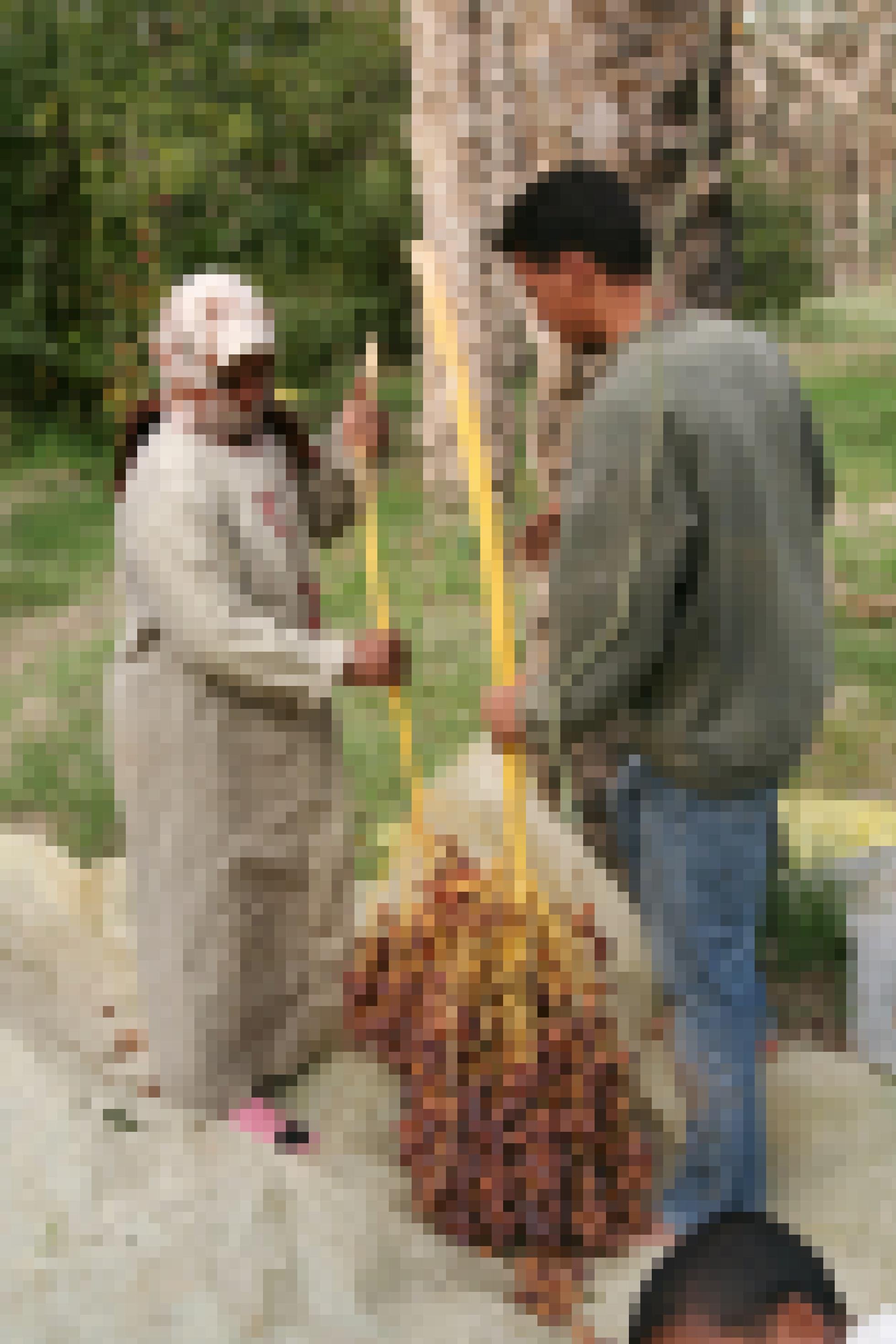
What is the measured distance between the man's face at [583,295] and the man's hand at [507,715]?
58cm

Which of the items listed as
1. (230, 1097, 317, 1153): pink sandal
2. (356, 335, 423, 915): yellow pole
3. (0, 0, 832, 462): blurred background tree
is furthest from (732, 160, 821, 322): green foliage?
(230, 1097, 317, 1153): pink sandal

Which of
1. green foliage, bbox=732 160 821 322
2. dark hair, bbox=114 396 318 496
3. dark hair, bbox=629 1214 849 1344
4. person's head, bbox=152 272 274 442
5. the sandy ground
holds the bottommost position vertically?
the sandy ground

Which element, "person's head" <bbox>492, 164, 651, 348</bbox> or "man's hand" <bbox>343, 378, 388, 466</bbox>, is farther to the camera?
"man's hand" <bbox>343, 378, 388, 466</bbox>

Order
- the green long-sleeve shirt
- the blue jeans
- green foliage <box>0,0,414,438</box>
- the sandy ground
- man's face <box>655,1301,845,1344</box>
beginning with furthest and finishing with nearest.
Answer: green foliage <box>0,0,414,438</box>
the blue jeans
the sandy ground
the green long-sleeve shirt
man's face <box>655,1301,845,1344</box>

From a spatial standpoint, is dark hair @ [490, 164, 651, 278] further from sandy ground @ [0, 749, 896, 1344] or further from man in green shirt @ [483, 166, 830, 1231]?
sandy ground @ [0, 749, 896, 1344]

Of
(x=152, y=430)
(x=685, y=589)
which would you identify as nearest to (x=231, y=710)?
→ (x=152, y=430)

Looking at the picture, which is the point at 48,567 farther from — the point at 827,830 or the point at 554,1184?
the point at 554,1184

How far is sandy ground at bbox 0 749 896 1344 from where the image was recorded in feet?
8.46

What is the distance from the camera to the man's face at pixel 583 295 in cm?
259

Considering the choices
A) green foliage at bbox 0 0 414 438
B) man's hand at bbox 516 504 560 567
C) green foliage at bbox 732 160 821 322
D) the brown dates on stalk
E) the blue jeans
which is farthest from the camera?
green foliage at bbox 732 160 821 322

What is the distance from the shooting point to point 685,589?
8.51ft

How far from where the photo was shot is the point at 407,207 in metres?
11.1

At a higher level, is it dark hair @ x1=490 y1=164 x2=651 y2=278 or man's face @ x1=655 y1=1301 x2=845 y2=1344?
dark hair @ x1=490 y1=164 x2=651 y2=278

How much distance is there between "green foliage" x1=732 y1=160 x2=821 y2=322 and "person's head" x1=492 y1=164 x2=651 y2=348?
10.6 m
